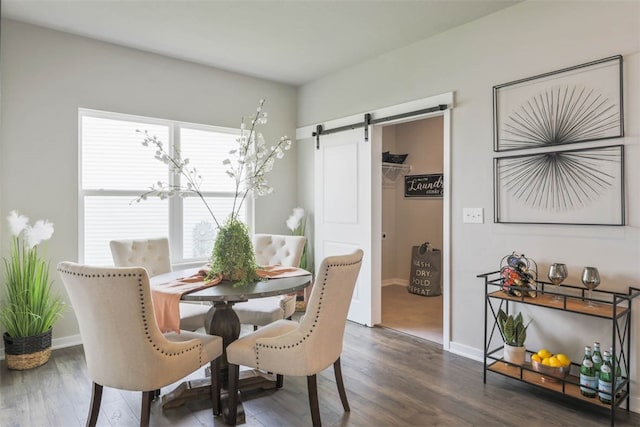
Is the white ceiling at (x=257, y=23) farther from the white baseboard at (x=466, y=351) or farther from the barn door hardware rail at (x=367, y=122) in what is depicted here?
the white baseboard at (x=466, y=351)

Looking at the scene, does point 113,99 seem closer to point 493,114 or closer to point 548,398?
point 493,114

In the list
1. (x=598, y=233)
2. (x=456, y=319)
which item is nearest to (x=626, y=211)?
(x=598, y=233)

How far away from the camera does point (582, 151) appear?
99.7 inches

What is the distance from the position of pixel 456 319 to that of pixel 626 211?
1463 millimetres

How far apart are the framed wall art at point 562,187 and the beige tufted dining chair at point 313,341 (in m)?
1.44

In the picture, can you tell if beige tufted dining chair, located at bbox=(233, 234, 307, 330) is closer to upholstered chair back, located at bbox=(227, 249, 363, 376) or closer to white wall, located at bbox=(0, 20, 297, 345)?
upholstered chair back, located at bbox=(227, 249, 363, 376)

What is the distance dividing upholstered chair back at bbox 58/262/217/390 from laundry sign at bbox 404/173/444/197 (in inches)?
177

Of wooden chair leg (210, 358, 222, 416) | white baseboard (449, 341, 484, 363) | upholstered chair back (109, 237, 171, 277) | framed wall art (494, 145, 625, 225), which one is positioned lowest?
white baseboard (449, 341, 484, 363)

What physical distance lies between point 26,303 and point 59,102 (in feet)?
5.57

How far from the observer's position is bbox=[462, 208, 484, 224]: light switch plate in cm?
309

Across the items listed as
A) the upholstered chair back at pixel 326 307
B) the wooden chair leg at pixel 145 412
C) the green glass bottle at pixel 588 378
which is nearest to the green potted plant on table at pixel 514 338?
the green glass bottle at pixel 588 378

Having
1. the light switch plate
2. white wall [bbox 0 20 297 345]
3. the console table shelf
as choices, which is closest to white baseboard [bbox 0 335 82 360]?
white wall [bbox 0 20 297 345]

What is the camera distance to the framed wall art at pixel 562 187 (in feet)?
7.92

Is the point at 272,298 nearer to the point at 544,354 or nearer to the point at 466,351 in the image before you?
the point at 466,351
